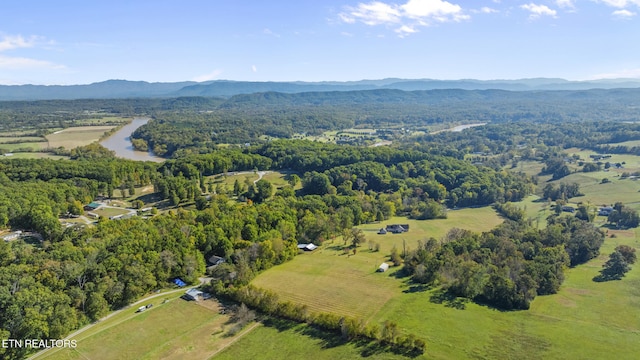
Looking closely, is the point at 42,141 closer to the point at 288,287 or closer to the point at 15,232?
the point at 15,232

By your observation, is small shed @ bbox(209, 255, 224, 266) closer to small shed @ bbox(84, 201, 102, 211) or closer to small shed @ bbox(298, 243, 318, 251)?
small shed @ bbox(298, 243, 318, 251)

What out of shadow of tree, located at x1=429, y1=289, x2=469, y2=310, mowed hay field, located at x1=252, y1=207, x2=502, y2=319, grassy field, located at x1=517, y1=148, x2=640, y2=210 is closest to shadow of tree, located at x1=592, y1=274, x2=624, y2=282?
shadow of tree, located at x1=429, y1=289, x2=469, y2=310

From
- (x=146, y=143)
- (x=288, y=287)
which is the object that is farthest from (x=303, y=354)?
(x=146, y=143)

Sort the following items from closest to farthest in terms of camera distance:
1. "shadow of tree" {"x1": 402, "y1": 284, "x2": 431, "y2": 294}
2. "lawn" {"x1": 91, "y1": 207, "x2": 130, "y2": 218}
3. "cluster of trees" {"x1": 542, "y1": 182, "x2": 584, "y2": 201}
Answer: "shadow of tree" {"x1": 402, "y1": 284, "x2": 431, "y2": 294} → "lawn" {"x1": 91, "y1": 207, "x2": 130, "y2": 218} → "cluster of trees" {"x1": 542, "y1": 182, "x2": 584, "y2": 201}

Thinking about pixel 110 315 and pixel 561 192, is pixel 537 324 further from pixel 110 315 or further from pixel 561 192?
pixel 561 192

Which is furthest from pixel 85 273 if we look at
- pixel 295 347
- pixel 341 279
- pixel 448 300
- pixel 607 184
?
pixel 607 184
